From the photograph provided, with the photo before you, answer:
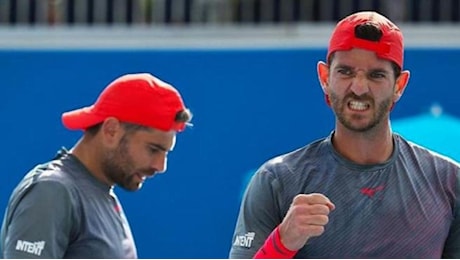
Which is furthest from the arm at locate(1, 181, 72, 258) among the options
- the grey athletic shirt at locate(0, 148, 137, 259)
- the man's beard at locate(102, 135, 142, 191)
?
the man's beard at locate(102, 135, 142, 191)

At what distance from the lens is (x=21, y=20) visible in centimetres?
565

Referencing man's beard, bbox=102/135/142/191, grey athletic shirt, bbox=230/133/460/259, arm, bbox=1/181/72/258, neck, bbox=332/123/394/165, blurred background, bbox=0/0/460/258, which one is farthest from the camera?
A: blurred background, bbox=0/0/460/258

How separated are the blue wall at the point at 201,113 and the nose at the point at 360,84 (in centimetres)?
Answer: 199

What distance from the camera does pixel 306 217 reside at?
2.77 metres

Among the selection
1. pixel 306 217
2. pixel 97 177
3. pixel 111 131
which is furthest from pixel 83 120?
pixel 306 217

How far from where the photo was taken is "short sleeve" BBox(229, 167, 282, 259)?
300 centimetres

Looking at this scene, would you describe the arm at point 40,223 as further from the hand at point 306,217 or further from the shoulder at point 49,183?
the hand at point 306,217

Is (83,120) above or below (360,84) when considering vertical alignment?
below

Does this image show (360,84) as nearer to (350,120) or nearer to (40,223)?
(350,120)

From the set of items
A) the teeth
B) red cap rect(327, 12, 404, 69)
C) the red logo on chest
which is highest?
red cap rect(327, 12, 404, 69)

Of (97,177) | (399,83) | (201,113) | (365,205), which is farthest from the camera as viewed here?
(201,113)

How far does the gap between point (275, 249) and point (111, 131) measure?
968 millimetres

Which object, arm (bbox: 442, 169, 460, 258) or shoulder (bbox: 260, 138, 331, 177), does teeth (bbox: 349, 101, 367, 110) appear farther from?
arm (bbox: 442, 169, 460, 258)

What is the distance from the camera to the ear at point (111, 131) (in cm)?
362
